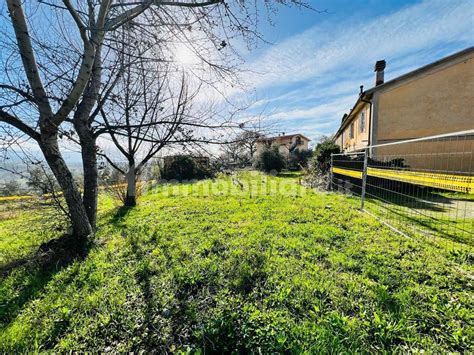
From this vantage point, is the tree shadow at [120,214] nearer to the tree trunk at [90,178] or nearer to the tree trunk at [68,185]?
the tree trunk at [90,178]

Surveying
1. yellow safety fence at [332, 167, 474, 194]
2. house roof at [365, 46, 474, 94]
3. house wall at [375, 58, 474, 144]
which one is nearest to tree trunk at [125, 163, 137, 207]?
yellow safety fence at [332, 167, 474, 194]

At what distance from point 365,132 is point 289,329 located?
1333 centimetres

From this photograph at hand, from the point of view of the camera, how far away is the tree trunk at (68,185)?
3.04 m

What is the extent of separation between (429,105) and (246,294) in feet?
43.2

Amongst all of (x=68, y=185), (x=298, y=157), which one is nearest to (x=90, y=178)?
(x=68, y=185)

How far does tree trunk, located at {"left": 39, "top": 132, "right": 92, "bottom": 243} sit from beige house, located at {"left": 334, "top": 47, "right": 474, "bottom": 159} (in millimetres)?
9784

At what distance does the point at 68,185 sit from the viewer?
3.27 m

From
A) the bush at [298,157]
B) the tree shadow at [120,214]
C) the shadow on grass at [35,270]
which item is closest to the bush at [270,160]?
the bush at [298,157]

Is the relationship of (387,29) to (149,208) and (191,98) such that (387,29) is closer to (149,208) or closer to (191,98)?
(191,98)

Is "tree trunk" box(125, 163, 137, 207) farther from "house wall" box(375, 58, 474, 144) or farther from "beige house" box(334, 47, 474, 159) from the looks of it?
"house wall" box(375, 58, 474, 144)

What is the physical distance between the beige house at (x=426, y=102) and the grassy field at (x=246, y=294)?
23.8 feet

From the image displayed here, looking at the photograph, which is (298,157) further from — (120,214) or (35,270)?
(35,270)

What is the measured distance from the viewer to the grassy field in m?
1.66

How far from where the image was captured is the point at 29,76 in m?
2.77
